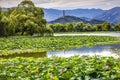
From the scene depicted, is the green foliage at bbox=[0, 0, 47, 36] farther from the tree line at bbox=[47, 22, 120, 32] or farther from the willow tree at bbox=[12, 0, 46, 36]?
the tree line at bbox=[47, 22, 120, 32]

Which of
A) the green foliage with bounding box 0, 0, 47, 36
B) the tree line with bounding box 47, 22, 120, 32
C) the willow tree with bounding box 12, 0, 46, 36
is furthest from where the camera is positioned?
the tree line with bounding box 47, 22, 120, 32

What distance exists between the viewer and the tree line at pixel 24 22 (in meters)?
46.6

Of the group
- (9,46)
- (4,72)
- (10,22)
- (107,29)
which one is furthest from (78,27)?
(4,72)

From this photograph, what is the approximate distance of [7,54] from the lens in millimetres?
25641

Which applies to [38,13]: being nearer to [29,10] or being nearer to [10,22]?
[29,10]

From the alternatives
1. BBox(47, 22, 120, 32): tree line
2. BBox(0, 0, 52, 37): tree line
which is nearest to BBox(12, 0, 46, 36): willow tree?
BBox(0, 0, 52, 37): tree line

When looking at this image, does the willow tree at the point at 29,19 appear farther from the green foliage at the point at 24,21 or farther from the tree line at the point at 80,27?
the tree line at the point at 80,27

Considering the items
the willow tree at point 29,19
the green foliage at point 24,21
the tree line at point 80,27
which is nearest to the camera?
the green foliage at point 24,21

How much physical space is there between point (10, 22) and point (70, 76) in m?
39.2

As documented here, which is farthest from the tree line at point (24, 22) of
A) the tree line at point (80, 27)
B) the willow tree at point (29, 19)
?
the tree line at point (80, 27)

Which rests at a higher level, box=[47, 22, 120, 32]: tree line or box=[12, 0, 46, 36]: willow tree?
box=[12, 0, 46, 36]: willow tree

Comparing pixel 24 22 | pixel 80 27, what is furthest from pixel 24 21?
pixel 80 27

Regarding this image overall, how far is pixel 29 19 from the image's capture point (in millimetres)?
52375

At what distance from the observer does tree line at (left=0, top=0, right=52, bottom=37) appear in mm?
46594
